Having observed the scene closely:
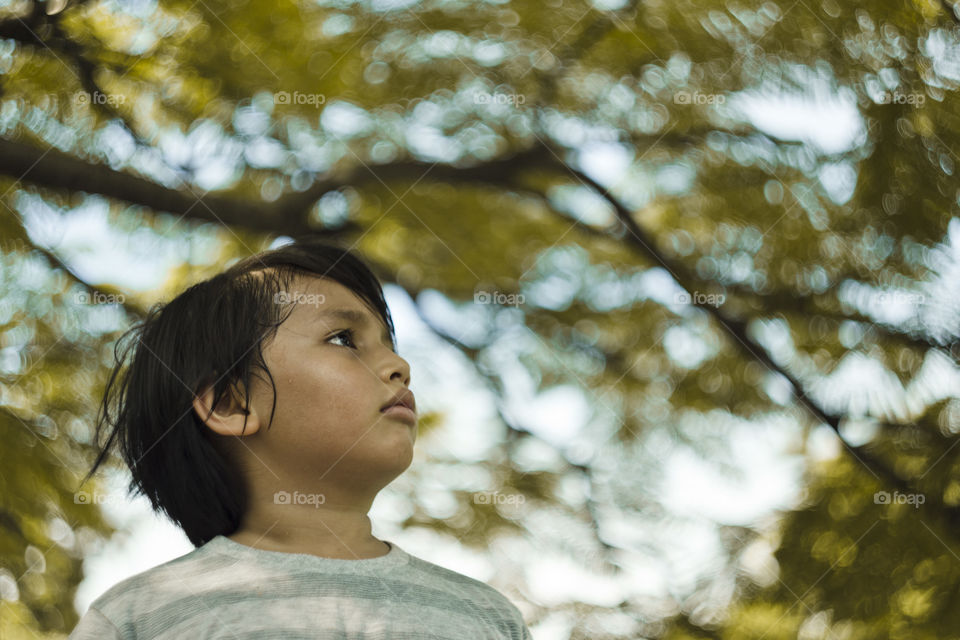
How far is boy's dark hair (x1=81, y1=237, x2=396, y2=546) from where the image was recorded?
101 centimetres

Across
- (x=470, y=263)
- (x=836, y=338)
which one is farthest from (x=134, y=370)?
(x=836, y=338)

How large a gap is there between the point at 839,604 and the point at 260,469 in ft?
2.67

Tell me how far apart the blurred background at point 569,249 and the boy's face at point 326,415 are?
403 millimetres

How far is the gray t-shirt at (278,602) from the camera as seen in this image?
2.74 feet

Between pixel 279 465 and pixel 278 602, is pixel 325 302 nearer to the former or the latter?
pixel 279 465

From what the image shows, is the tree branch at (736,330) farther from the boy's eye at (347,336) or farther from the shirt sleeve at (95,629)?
the shirt sleeve at (95,629)

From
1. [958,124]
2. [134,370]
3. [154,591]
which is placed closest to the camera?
[154,591]

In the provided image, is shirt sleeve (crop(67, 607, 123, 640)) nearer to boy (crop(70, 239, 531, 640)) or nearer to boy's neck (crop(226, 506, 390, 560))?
boy (crop(70, 239, 531, 640))

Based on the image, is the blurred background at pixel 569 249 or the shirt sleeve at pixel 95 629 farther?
the blurred background at pixel 569 249

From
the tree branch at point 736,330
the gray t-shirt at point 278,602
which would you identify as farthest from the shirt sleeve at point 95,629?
the tree branch at point 736,330

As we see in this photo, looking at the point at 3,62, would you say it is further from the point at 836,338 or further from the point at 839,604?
the point at 839,604

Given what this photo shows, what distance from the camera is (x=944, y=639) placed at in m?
1.20

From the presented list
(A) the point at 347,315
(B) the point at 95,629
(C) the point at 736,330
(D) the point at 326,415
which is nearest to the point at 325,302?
(A) the point at 347,315

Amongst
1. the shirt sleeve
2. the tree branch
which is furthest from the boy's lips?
the tree branch
